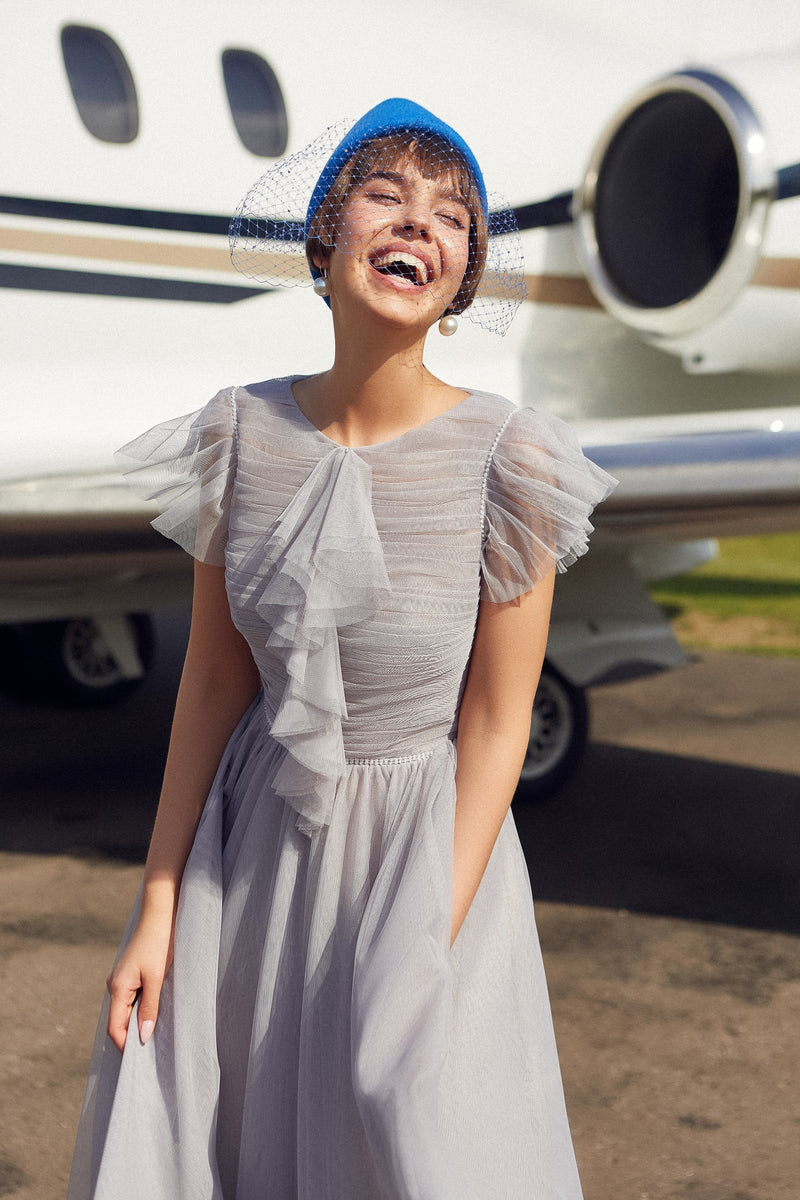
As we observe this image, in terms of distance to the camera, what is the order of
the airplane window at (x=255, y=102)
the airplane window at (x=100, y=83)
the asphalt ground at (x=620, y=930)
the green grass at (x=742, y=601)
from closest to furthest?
the asphalt ground at (x=620, y=930) → the airplane window at (x=100, y=83) → the airplane window at (x=255, y=102) → the green grass at (x=742, y=601)

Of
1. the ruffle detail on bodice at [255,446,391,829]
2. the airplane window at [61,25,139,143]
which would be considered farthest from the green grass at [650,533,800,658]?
the ruffle detail on bodice at [255,446,391,829]

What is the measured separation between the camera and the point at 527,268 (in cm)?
522

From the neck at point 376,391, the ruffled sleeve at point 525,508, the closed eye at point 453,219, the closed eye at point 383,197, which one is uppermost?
the closed eye at point 383,197

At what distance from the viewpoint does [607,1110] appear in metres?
3.09

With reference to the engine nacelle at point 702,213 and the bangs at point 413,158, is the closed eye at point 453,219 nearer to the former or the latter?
the bangs at point 413,158

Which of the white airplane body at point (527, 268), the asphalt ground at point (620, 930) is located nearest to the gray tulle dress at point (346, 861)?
the asphalt ground at point (620, 930)

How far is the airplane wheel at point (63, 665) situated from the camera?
6.56 metres

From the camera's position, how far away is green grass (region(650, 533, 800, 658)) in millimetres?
9180

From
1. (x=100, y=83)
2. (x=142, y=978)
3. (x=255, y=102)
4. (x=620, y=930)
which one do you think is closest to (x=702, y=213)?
(x=255, y=102)

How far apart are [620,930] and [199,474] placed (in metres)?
2.93

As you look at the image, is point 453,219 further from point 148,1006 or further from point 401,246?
A: point 148,1006

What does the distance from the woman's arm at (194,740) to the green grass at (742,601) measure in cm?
678

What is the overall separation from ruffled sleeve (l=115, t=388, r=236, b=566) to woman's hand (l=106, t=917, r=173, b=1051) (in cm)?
46

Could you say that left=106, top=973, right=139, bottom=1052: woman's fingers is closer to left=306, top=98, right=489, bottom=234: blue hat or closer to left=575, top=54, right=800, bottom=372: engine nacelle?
left=306, top=98, right=489, bottom=234: blue hat
